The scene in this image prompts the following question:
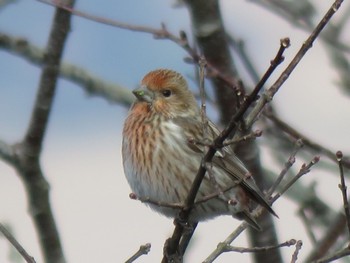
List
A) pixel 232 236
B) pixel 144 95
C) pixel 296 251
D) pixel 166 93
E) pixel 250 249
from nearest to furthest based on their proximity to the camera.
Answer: pixel 296 251 < pixel 250 249 < pixel 232 236 < pixel 144 95 < pixel 166 93

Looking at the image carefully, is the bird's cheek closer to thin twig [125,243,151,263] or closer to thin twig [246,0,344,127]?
thin twig [246,0,344,127]

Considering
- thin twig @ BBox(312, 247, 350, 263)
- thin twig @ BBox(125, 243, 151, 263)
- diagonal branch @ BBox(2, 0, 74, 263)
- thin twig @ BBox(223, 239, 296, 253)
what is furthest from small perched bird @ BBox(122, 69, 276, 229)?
thin twig @ BBox(125, 243, 151, 263)

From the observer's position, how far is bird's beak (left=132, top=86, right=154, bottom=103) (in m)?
8.39

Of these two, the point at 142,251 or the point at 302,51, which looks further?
the point at 142,251

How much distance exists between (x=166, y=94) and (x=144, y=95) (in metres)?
0.23

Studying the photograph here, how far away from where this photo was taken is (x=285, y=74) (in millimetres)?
5379

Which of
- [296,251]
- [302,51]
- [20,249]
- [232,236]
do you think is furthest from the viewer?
[232,236]

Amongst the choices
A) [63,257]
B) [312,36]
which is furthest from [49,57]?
[312,36]

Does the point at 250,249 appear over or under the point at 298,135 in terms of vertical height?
under

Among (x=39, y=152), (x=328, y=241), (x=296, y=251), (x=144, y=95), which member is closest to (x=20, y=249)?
(x=39, y=152)

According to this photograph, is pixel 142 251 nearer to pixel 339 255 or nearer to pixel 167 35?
pixel 339 255

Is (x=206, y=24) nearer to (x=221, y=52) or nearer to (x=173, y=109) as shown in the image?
(x=221, y=52)

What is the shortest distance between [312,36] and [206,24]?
8.88 ft

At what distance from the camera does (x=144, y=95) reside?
8.46m
